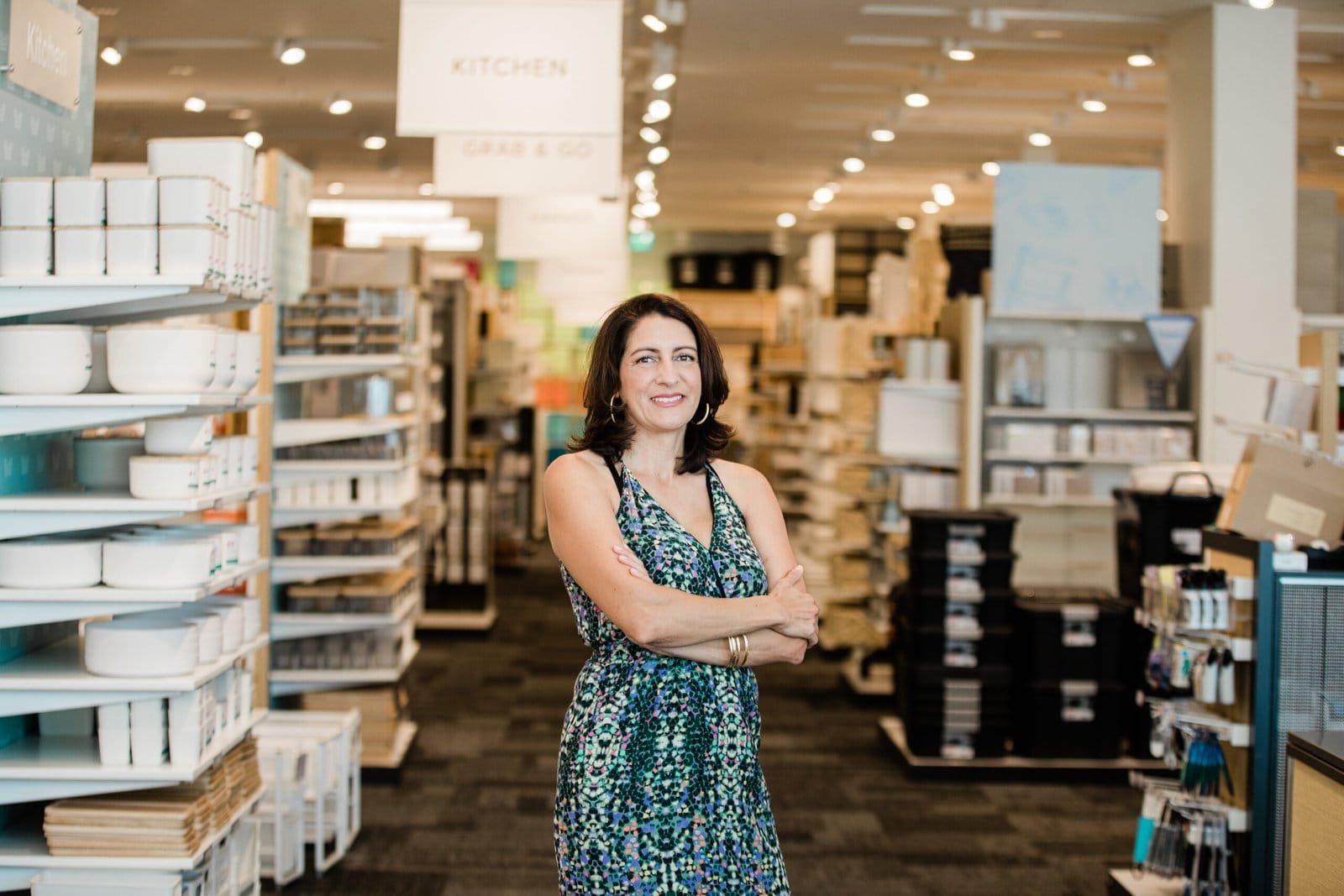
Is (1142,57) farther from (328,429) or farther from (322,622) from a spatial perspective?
(322,622)

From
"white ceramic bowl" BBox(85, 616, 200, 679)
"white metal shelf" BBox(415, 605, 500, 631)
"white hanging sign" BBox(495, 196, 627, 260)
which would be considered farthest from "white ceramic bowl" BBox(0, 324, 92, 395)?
"white metal shelf" BBox(415, 605, 500, 631)

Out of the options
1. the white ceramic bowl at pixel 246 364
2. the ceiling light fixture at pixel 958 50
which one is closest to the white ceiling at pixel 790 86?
the ceiling light fixture at pixel 958 50

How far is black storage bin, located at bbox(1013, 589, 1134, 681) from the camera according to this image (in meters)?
5.88

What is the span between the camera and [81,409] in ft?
10.1

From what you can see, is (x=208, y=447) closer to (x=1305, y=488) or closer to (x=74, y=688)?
(x=74, y=688)

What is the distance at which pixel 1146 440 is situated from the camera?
22.8 ft

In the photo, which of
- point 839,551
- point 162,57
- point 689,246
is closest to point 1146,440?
point 839,551

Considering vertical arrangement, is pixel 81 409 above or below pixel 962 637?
above

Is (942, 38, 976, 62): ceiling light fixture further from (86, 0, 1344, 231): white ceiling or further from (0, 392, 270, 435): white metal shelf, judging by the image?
(0, 392, 270, 435): white metal shelf

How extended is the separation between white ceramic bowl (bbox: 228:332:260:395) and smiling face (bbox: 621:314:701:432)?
1301 millimetres

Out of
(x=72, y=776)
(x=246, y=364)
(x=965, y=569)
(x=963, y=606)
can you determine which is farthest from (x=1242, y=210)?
(x=72, y=776)

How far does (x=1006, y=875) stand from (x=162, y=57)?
7744 mm

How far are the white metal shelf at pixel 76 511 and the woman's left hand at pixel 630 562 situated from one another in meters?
1.27

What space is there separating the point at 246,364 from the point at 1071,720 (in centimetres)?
410
